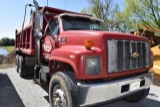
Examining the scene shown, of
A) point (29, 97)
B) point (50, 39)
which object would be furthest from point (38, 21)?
point (29, 97)

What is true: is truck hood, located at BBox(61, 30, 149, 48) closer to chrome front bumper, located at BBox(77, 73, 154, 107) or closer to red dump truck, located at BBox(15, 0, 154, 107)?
red dump truck, located at BBox(15, 0, 154, 107)

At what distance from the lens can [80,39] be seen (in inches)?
165

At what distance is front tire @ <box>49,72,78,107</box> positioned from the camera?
3652mm

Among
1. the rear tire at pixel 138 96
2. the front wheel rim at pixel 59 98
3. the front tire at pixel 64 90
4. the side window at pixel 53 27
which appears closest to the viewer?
the front tire at pixel 64 90

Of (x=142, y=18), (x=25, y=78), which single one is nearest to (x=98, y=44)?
(x=25, y=78)

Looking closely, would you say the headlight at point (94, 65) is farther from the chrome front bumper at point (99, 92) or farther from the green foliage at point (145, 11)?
the green foliage at point (145, 11)

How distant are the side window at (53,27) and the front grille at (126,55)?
1876 mm

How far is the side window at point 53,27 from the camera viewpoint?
5282mm

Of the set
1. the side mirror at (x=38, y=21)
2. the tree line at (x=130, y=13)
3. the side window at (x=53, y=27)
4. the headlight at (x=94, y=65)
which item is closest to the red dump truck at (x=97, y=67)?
the headlight at (x=94, y=65)

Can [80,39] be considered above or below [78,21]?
below

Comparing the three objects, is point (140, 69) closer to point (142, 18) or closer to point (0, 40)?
point (142, 18)

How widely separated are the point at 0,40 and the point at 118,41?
211 feet

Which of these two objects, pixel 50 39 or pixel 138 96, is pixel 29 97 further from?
pixel 138 96

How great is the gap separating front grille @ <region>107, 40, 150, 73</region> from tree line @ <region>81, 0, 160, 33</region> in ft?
55.8
